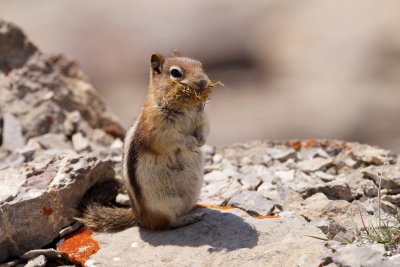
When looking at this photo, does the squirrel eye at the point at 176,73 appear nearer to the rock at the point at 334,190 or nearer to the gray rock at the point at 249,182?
the gray rock at the point at 249,182

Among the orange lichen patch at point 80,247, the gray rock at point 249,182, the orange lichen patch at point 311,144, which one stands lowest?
the orange lichen patch at point 80,247

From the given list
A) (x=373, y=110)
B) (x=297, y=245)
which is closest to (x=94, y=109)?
(x=297, y=245)

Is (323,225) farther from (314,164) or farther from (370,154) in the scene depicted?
(370,154)

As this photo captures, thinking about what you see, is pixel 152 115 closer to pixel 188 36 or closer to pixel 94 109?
pixel 94 109

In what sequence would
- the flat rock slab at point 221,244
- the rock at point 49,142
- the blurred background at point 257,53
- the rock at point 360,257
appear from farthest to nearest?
the blurred background at point 257,53
the rock at point 49,142
the flat rock slab at point 221,244
the rock at point 360,257

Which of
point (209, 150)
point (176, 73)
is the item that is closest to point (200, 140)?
point (176, 73)

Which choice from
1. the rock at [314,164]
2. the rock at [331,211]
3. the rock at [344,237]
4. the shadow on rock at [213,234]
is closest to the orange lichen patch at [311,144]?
the rock at [314,164]
